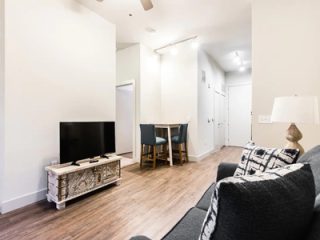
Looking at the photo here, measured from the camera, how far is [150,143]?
3854 mm

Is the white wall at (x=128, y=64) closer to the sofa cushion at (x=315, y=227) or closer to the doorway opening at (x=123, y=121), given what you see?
the doorway opening at (x=123, y=121)

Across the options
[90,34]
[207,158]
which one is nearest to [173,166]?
[207,158]

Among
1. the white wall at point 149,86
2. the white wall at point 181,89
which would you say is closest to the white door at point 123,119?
the white wall at point 149,86

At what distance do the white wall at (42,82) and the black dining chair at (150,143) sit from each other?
112 cm

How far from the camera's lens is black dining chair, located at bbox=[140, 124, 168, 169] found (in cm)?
380

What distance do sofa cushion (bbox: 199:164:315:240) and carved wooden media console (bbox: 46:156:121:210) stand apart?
2.15 m

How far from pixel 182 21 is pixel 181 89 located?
1662 millimetres

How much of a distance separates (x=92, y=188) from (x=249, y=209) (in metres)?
2.51

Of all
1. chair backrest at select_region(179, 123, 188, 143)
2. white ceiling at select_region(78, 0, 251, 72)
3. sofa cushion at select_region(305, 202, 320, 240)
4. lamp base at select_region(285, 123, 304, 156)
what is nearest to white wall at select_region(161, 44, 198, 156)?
chair backrest at select_region(179, 123, 188, 143)

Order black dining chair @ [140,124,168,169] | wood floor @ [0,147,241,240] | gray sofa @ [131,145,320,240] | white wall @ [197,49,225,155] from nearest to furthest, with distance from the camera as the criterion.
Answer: gray sofa @ [131,145,320,240] < wood floor @ [0,147,241,240] < black dining chair @ [140,124,168,169] < white wall @ [197,49,225,155]

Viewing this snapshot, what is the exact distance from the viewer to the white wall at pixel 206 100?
4.66 metres

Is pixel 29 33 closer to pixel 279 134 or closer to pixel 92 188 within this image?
pixel 92 188

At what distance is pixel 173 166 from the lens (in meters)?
4.09

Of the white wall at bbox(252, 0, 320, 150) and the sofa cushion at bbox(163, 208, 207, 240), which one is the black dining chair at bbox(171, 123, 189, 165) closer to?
the white wall at bbox(252, 0, 320, 150)
